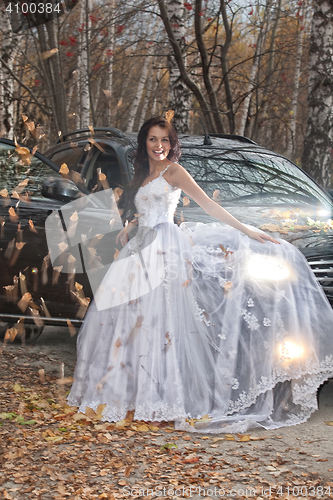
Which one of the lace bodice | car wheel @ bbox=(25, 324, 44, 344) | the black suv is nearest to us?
the lace bodice

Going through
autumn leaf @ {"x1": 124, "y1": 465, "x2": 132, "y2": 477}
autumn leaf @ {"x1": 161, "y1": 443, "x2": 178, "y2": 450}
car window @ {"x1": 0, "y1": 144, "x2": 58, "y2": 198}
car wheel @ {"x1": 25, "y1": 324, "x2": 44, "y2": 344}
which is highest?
car window @ {"x1": 0, "y1": 144, "x2": 58, "y2": 198}

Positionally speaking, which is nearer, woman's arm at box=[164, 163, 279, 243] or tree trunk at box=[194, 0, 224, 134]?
woman's arm at box=[164, 163, 279, 243]

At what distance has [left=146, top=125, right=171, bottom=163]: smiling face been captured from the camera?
3725mm

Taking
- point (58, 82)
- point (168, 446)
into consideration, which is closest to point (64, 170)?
point (168, 446)

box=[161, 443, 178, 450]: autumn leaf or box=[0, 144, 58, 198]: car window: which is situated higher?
box=[0, 144, 58, 198]: car window

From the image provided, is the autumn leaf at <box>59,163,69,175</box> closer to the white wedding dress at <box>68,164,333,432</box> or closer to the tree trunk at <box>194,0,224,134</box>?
the white wedding dress at <box>68,164,333,432</box>

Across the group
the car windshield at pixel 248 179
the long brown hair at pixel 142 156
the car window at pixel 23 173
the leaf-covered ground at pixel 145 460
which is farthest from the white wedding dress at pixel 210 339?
the car window at pixel 23 173

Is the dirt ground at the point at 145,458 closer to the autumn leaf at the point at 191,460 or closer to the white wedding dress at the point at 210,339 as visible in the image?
the autumn leaf at the point at 191,460

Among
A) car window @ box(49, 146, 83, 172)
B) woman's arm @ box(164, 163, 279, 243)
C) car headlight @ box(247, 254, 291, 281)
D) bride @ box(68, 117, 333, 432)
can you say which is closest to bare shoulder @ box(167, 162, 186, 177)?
woman's arm @ box(164, 163, 279, 243)

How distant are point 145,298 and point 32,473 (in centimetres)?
122

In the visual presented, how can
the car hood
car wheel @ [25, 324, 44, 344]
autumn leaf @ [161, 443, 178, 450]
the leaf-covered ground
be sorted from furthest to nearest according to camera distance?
1. car wheel @ [25, 324, 44, 344]
2. the car hood
3. autumn leaf @ [161, 443, 178, 450]
4. the leaf-covered ground

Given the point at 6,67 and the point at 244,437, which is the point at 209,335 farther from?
the point at 6,67

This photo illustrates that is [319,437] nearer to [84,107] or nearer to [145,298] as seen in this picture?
[145,298]

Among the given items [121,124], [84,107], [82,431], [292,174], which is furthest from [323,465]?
[121,124]
